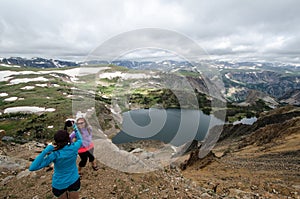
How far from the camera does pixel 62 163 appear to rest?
5.33m

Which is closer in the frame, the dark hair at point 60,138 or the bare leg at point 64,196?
the dark hair at point 60,138

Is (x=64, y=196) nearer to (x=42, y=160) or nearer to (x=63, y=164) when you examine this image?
(x=63, y=164)

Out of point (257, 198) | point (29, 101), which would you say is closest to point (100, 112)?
point (29, 101)

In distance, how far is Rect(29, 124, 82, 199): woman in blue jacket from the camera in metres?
4.96

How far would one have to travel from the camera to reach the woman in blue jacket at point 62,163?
4.96 m

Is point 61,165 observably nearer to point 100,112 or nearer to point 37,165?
point 37,165

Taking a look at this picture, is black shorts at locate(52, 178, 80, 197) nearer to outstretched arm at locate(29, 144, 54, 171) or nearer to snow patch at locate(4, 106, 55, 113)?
outstretched arm at locate(29, 144, 54, 171)

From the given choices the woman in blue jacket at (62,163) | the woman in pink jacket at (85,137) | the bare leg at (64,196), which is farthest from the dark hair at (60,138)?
the woman in pink jacket at (85,137)

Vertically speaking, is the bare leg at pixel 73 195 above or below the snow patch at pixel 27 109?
above

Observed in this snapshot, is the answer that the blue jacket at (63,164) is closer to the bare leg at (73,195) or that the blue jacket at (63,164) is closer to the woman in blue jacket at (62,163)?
the woman in blue jacket at (62,163)

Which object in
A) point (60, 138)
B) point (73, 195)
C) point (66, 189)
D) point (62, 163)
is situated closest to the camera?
point (60, 138)

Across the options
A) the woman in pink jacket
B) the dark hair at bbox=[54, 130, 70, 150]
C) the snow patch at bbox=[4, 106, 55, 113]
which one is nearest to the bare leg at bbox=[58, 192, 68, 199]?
the dark hair at bbox=[54, 130, 70, 150]

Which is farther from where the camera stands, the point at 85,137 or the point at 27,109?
the point at 27,109

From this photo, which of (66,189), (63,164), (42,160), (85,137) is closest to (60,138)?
(42,160)
